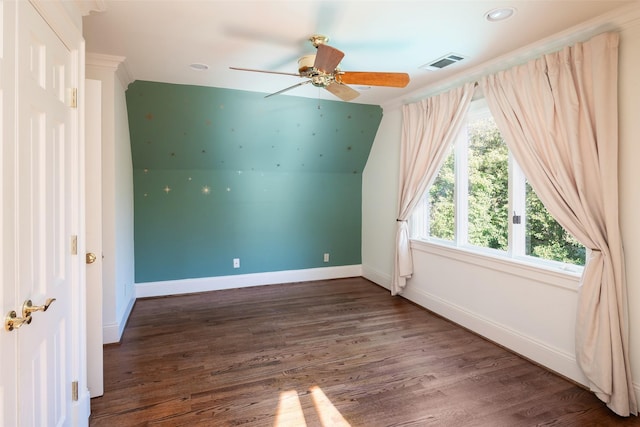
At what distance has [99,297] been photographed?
2.31 meters

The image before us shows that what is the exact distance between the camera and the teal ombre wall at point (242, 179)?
3.96m

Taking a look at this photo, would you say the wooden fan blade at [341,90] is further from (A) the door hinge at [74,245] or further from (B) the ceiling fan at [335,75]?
(A) the door hinge at [74,245]

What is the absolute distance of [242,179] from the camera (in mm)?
4758

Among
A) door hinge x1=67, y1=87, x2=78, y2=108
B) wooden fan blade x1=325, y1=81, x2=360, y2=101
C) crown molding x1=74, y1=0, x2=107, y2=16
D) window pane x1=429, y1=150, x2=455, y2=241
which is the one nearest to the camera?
door hinge x1=67, y1=87, x2=78, y2=108

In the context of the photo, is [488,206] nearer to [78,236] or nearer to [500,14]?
[500,14]

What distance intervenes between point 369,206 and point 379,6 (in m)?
3.36

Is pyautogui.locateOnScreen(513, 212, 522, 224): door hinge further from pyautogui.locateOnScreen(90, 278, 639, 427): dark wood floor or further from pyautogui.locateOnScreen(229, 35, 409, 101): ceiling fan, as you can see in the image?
pyautogui.locateOnScreen(229, 35, 409, 101): ceiling fan

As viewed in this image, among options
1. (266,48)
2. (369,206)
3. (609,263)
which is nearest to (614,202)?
(609,263)

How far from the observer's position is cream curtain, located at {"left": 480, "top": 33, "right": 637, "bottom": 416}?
86.4 inches

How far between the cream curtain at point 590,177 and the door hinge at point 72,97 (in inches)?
121

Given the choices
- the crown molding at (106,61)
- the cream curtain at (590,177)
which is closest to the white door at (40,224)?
the crown molding at (106,61)

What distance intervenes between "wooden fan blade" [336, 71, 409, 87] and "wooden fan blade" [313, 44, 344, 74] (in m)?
0.13

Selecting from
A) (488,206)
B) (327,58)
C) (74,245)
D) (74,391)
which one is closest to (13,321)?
(74,245)

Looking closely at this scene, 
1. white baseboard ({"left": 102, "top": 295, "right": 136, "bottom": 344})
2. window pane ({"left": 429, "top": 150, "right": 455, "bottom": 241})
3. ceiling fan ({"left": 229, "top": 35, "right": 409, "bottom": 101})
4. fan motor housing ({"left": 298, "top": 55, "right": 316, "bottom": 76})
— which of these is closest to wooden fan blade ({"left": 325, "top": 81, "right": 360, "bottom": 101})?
ceiling fan ({"left": 229, "top": 35, "right": 409, "bottom": 101})
